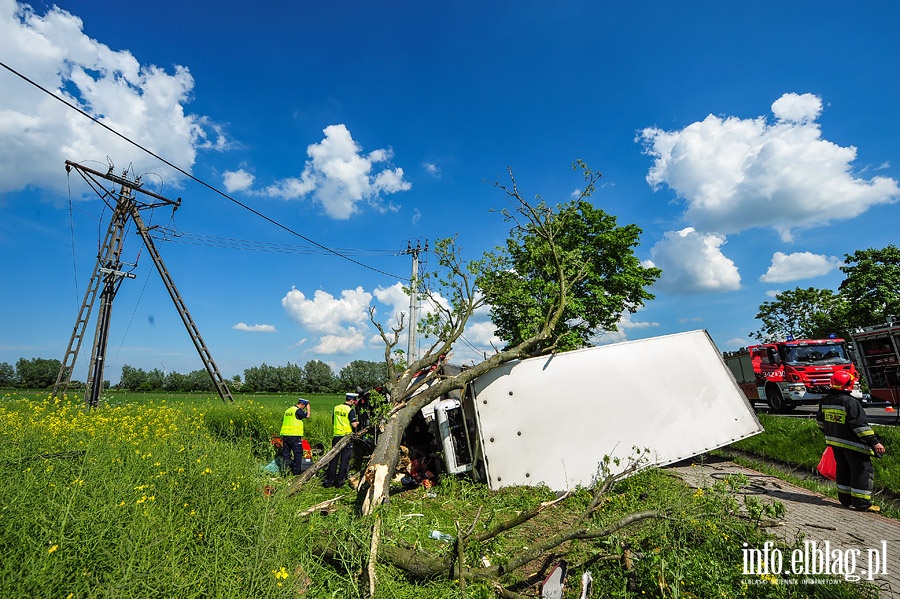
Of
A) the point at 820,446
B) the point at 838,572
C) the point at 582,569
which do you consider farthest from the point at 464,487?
the point at 820,446

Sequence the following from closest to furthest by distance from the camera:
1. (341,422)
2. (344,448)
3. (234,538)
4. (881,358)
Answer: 1. (234,538)
2. (344,448)
3. (341,422)
4. (881,358)

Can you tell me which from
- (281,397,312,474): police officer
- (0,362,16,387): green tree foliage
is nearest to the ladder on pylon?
(281,397,312,474): police officer

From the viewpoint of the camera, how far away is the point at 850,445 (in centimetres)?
535

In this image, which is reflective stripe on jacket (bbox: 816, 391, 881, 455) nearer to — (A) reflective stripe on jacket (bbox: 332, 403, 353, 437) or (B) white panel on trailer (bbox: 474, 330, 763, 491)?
(B) white panel on trailer (bbox: 474, 330, 763, 491)

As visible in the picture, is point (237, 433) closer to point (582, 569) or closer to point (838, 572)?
point (582, 569)

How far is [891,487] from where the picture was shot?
5754 millimetres

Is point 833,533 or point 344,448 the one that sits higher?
point 344,448

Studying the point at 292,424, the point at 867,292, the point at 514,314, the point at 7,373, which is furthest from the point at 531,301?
the point at 7,373

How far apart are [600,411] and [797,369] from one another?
35.7 feet

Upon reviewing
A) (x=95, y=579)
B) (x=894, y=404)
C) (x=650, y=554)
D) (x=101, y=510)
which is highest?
(x=101, y=510)

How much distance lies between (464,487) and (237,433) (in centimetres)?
707

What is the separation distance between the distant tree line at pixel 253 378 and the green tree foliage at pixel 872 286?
37.1 metres

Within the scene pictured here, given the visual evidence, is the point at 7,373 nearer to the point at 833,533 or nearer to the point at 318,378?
Answer: the point at 318,378

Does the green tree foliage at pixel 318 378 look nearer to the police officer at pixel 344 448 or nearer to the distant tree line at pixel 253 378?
the distant tree line at pixel 253 378
